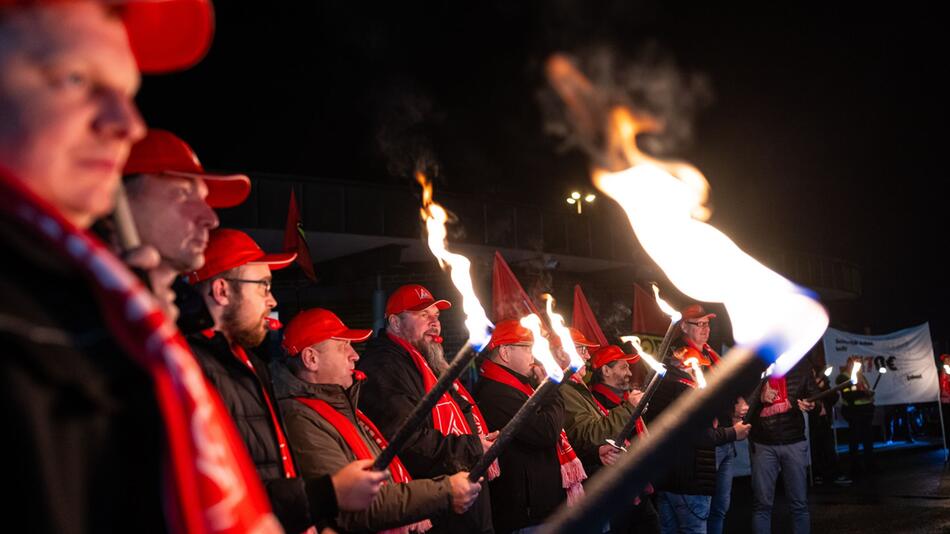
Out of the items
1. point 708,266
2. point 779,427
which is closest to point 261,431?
point 708,266

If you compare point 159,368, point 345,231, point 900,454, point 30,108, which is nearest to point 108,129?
point 30,108

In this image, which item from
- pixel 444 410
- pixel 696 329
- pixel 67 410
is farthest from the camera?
pixel 696 329

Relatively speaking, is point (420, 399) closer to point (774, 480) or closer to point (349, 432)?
point (349, 432)

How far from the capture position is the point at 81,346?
104cm

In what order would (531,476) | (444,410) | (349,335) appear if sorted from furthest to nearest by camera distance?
(531,476) < (444,410) < (349,335)

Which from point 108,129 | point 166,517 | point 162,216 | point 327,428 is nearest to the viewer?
point 166,517

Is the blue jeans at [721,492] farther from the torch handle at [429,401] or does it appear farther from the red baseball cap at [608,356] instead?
the torch handle at [429,401]

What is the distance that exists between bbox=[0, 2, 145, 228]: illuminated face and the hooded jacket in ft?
8.41

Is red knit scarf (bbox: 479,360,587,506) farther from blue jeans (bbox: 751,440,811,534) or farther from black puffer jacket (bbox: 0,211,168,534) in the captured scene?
black puffer jacket (bbox: 0,211,168,534)

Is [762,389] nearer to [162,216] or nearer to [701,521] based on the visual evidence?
[701,521]

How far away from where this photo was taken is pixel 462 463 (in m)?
5.11

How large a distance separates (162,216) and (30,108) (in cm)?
128

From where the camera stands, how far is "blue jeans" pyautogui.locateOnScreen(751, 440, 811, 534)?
893 cm

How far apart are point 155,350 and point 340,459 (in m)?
3.18
